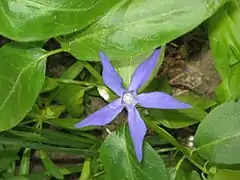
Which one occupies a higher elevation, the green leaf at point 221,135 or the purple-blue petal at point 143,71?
the purple-blue petal at point 143,71

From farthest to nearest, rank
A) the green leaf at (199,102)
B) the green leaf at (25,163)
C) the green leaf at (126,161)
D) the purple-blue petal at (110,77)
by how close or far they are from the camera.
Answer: the green leaf at (25,163) < the green leaf at (199,102) < the green leaf at (126,161) < the purple-blue petal at (110,77)

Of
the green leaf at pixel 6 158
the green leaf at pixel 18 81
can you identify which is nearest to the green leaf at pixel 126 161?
the green leaf at pixel 18 81

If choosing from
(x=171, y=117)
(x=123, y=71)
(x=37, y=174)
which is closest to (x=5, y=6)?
(x=123, y=71)

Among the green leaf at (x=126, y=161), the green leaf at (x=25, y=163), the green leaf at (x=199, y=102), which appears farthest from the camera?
the green leaf at (x=25, y=163)

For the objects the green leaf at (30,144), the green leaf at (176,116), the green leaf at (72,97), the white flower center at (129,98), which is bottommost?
the white flower center at (129,98)

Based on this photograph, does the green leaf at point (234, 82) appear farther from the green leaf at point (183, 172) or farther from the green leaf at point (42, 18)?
the green leaf at point (42, 18)

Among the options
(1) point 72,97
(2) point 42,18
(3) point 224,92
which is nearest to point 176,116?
(3) point 224,92

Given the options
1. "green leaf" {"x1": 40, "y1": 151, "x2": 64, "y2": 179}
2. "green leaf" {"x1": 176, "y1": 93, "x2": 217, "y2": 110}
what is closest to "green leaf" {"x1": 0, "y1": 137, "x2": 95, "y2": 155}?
"green leaf" {"x1": 40, "y1": 151, "x2": 64, "y2": 179}

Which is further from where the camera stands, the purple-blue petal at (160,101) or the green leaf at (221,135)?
the green leaf at (221,135)
